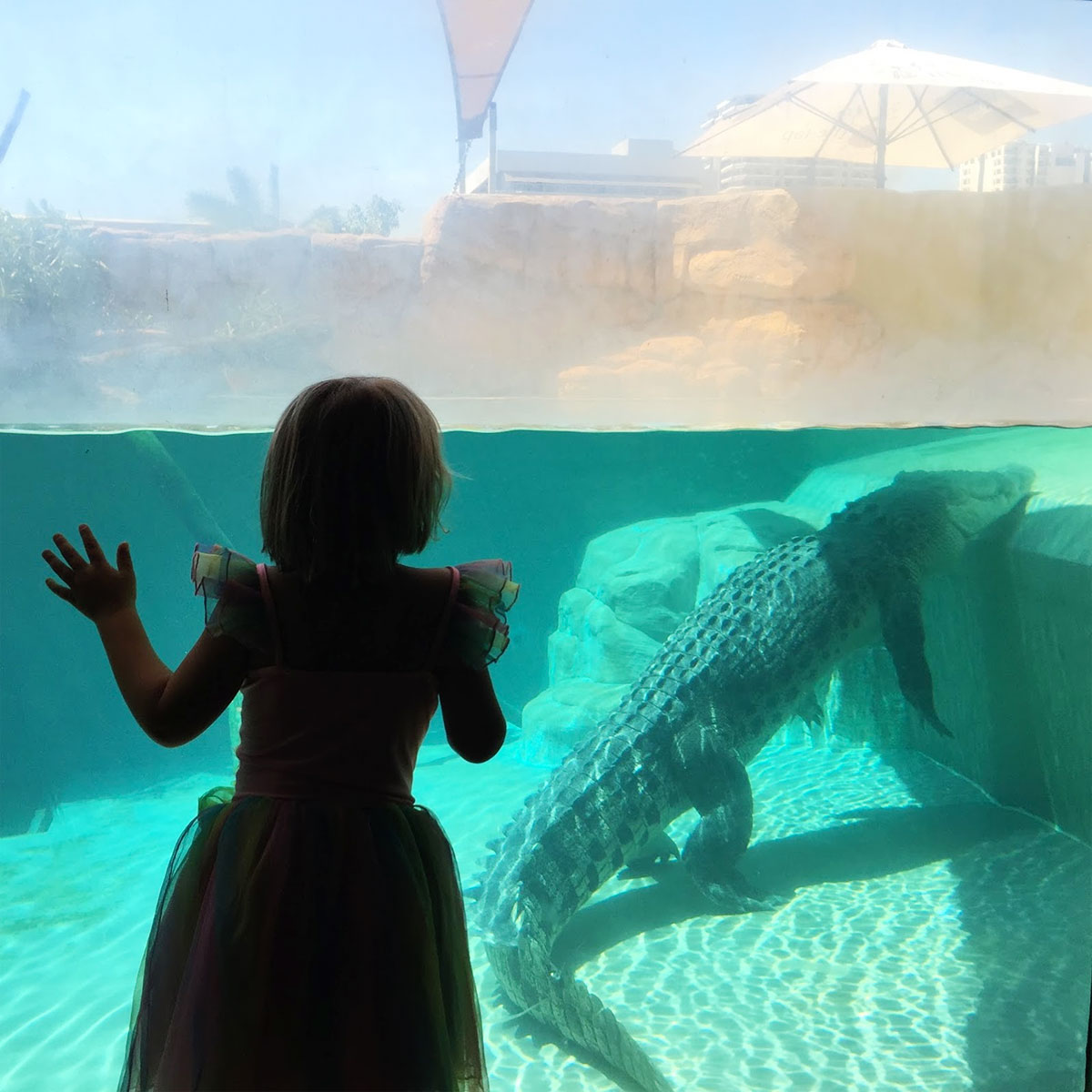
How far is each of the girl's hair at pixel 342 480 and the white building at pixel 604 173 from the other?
1738mm

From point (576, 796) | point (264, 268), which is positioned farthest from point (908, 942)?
point (264, 268)

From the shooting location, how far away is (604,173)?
286 centimetres

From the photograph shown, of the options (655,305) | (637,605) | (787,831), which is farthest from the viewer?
(637,605)

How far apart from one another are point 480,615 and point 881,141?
8.32 ft

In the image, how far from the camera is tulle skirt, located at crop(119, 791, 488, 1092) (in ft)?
4.10

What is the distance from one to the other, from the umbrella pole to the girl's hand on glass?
2.76 m

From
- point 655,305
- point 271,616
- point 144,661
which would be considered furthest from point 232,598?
point 655,305

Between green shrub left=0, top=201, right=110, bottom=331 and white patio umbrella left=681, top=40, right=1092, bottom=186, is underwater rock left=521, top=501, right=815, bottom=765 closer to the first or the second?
white patio umbrella left=681, top=40, right=1092, bottom=186

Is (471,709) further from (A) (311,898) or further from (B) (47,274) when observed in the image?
(B) (47,274)

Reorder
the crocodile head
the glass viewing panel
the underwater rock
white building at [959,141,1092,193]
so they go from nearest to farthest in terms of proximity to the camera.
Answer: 1. the glass viewing panel
2. white building at [959,141,1092,193]
3. the crocodile head
4. the underwater rock

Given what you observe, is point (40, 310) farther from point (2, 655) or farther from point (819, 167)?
point (2, 655)

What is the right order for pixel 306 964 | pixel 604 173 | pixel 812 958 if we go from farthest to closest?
pixel 812 958
pixel 604 173
pixel 306 964

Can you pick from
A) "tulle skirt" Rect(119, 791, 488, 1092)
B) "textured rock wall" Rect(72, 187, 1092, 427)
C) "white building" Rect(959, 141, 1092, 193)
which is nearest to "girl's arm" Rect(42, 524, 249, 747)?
"tulle skirt" Rect(119, 791, 488, 1092)

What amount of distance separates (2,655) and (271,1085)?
27.8 feet
